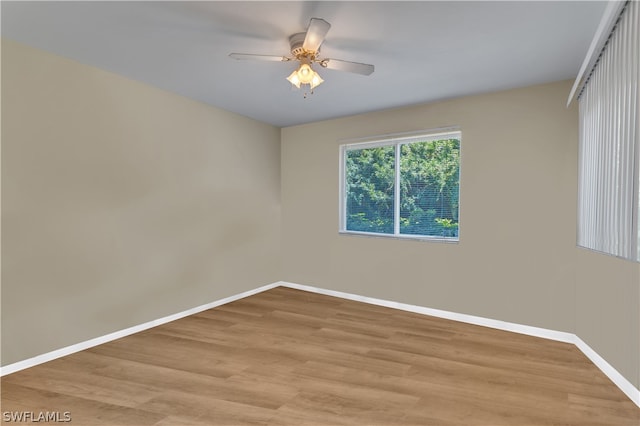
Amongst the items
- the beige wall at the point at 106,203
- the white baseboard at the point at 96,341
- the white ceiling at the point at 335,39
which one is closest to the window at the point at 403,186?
the white ceiling at the point at 335,39

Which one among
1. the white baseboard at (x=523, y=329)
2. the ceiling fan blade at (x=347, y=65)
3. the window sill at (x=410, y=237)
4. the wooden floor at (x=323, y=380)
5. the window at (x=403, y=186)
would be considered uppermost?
the ceiling fan blade at (x=347, y=65)

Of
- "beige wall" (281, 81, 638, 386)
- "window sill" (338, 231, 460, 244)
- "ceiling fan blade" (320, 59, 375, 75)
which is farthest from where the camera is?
"window sill" (338, 231, 460, 244)

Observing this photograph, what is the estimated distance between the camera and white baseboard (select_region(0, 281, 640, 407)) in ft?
8.22

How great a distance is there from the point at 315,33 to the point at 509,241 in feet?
8.81

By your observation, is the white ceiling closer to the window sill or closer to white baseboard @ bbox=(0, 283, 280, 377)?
the window sill

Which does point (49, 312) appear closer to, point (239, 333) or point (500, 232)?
point (239, 333)

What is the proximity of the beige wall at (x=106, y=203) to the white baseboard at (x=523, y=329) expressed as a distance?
149cm

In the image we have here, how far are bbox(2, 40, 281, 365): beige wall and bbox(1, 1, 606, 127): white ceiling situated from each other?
12.2 inches

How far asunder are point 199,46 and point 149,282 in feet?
7.40

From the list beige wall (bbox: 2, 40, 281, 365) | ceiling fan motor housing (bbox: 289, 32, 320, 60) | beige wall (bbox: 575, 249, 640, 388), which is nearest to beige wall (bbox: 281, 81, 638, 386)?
beige wall (bbox: 575, 249, 640, 388)

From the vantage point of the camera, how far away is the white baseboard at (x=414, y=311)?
8.22ft

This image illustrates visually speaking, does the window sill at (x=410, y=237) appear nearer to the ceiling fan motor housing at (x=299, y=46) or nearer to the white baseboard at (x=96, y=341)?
the white baseboard at (x=96, y=341)

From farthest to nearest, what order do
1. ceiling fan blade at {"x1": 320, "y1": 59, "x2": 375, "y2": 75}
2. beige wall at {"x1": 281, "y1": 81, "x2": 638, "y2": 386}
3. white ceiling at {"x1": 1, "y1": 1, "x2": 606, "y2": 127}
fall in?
beige wall at {"x1": 281, "y1": 81, "x2": 638, "y2": 386} < ceiling fan blade at {"x1": 320, "y1": 59, "x2": 375, "y2": 75} < white ceiling at {"x1": 1, "y1": 1, "x2": 606, "y2": 127}

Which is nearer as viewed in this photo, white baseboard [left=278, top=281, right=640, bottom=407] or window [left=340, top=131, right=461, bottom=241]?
white baseboard [left=278, top=281, right=640, bottom=407]
